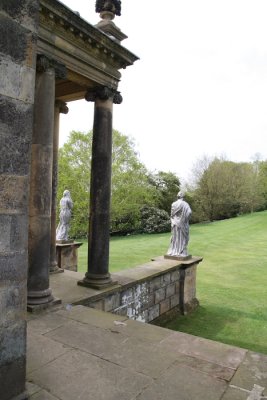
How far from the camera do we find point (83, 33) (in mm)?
5980

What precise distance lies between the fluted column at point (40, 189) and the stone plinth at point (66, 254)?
6299 millimetres

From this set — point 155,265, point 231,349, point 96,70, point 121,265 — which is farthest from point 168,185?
point 231,349

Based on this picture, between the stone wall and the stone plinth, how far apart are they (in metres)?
9.24

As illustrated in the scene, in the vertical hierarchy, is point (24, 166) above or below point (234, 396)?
above

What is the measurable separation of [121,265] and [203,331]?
720 centimetres

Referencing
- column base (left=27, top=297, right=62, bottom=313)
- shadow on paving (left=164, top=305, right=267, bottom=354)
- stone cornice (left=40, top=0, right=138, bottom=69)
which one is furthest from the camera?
shadow on paving (left=164, top=305, right=267, bottom=354)

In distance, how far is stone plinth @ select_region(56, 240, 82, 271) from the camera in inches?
461

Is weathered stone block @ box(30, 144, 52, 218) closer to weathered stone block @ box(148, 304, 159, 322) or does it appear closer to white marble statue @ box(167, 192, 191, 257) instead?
weathered stone block @ box(148, 304, 159, 322)

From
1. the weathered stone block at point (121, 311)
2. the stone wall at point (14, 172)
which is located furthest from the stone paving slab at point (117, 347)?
the weathered stone block at point (121, 311)

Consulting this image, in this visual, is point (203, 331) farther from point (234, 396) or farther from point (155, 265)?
point (234, 396)

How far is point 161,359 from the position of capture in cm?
368

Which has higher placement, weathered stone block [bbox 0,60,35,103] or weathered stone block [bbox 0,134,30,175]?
weathered stone block [bbox 0,60,35,103]

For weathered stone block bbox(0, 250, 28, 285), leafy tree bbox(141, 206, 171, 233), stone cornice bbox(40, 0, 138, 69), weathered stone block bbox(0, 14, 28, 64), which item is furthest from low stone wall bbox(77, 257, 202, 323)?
leafy tree bbox(141, 206, 171, 233)

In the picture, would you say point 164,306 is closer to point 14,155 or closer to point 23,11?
point 14,155
